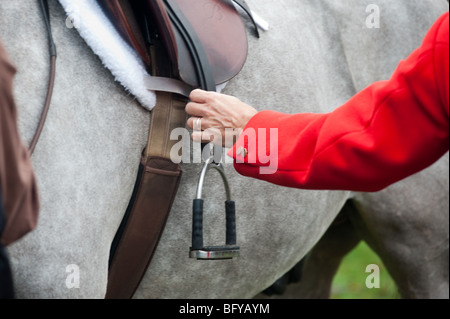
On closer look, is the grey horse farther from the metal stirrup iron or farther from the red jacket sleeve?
the red jacket sleeve

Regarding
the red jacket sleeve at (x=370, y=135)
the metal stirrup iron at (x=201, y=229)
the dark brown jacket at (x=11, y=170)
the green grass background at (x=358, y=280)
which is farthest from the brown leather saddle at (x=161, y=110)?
the green grass background at (x=358, y=280)

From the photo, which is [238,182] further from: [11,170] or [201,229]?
[11,170]

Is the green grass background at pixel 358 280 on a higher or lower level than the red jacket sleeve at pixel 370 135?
lower

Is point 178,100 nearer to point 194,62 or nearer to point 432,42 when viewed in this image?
point 194,62

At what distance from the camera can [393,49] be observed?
2203 millimetres

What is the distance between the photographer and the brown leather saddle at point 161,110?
133 centimetres

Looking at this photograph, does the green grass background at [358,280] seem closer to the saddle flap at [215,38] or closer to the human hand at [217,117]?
the saddle flap at [215,38]

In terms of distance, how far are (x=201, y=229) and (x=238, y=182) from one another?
11.0 inches

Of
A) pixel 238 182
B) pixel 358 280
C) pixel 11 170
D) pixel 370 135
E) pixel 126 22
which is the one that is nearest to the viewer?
pixel 11 170

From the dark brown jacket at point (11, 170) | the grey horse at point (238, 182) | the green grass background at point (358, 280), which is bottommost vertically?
the green grass background at point (358, 280)

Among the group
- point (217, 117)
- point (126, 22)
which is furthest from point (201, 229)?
point (126, 22)

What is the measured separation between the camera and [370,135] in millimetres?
1006
